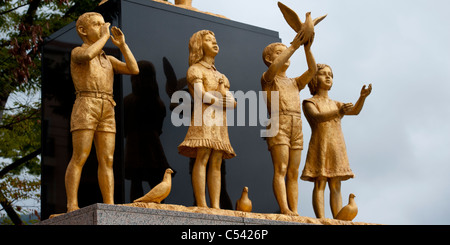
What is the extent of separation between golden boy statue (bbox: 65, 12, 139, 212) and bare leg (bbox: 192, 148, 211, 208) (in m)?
0.91

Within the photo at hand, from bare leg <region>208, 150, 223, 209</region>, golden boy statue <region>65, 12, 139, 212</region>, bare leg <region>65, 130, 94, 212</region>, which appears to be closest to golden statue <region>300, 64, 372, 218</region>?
bare leg <region>208, 150, 223, 209</region>

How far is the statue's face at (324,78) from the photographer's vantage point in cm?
970

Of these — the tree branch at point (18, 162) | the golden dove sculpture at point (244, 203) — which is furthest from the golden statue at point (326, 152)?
the tree branch at point (18, 162)

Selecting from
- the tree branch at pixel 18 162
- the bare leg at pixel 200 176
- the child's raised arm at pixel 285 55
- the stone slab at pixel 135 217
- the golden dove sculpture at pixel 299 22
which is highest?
the golden dove sculpture at pixel 299 22

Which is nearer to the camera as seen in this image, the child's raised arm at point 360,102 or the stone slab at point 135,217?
the stone slab at point 135,217

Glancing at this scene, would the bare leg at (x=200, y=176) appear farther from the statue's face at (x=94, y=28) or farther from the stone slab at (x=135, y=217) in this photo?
the statue's face at (x=94, y=28)

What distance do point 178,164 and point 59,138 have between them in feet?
4.77

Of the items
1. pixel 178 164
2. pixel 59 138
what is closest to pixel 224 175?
pixel 178 164

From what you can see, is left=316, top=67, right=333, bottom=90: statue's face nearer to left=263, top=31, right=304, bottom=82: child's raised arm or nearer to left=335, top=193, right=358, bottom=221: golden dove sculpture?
left=263, top=31, right=304, bottom=82: child's raised arm

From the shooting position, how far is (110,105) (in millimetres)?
8234

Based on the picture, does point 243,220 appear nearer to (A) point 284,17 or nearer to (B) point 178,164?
(B) point 178,164

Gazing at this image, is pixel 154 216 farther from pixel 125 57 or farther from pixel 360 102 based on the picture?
pixel 360 102

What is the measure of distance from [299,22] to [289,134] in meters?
1.29
